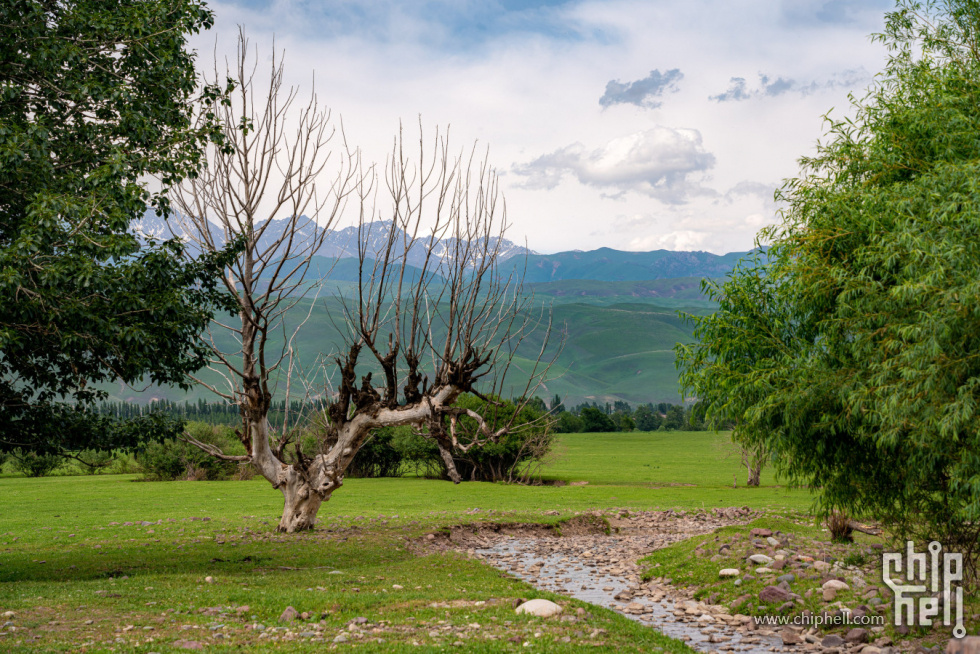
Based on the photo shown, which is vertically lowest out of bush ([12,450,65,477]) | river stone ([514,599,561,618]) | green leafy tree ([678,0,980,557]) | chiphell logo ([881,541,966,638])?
bush ([12,450,65,477])

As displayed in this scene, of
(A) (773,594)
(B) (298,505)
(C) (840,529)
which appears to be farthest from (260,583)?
(C) (840,529)

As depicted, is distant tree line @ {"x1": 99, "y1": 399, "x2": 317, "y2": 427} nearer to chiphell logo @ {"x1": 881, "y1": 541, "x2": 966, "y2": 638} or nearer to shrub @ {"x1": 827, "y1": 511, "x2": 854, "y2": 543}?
chiphell logo @ {"x1": 881, "y1": 541, "x2": 966, "y2": 638}

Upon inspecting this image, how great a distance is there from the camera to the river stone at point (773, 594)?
14.2 metres

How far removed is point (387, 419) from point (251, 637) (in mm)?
10193

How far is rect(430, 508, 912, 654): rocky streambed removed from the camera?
12.3 metres

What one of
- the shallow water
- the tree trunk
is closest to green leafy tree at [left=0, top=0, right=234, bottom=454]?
the tree trunk

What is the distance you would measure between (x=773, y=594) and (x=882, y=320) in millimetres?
6151

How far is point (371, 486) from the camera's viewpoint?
55.4m

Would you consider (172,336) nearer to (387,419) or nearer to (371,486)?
(387,419)

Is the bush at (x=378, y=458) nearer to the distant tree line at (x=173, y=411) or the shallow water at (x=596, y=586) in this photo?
the distant tree line at (x=173, y=411)

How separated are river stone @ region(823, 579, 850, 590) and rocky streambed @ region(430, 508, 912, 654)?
1.77 meters

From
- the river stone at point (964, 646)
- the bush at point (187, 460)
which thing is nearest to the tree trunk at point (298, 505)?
the river stone at point (964, 646)

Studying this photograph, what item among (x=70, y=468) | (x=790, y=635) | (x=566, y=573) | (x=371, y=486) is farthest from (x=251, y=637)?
(x=70, y=468)

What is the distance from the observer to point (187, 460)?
62.8m
